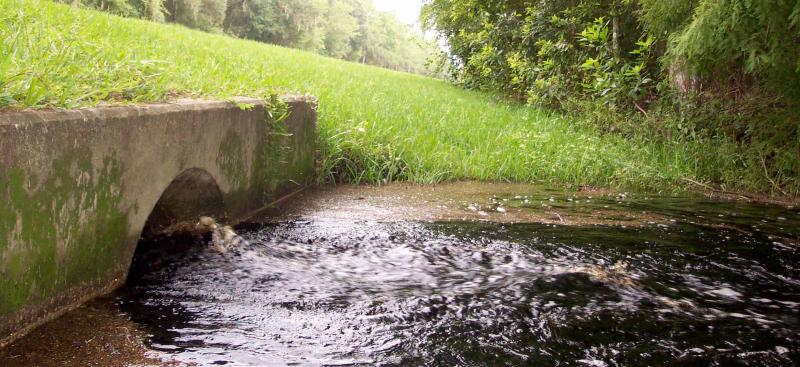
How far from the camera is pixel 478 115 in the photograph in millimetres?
11477

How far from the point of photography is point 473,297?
3.45 meters

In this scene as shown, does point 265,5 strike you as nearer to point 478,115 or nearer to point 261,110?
point 478,115

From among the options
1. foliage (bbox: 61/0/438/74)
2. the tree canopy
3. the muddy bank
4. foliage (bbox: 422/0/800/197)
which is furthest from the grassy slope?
foliage (bbox: 61/0/438/74)

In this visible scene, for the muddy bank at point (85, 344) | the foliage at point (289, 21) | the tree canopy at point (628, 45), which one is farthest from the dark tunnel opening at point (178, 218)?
the foliage at point (289, 21)

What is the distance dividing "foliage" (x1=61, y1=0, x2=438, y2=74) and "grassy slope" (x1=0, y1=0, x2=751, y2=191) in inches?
300

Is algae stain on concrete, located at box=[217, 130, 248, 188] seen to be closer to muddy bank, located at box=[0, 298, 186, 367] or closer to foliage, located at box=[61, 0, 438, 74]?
muddy bank, located at box=[0, 298, 186, 367]

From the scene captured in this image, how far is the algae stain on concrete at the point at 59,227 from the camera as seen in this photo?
2.49 m

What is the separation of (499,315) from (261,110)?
2940 millimetres

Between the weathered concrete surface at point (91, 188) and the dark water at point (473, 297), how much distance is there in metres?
0.32

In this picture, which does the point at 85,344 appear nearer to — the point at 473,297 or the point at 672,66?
the point at 473,297

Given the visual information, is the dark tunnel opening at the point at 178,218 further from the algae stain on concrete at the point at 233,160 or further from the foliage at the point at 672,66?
the foliage at the point at 672,66

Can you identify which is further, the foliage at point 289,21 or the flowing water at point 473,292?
the foliage at point 289,21

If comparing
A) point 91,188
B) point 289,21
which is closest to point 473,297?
point 91,188

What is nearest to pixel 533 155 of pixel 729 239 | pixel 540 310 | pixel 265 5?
pixel 729 239
